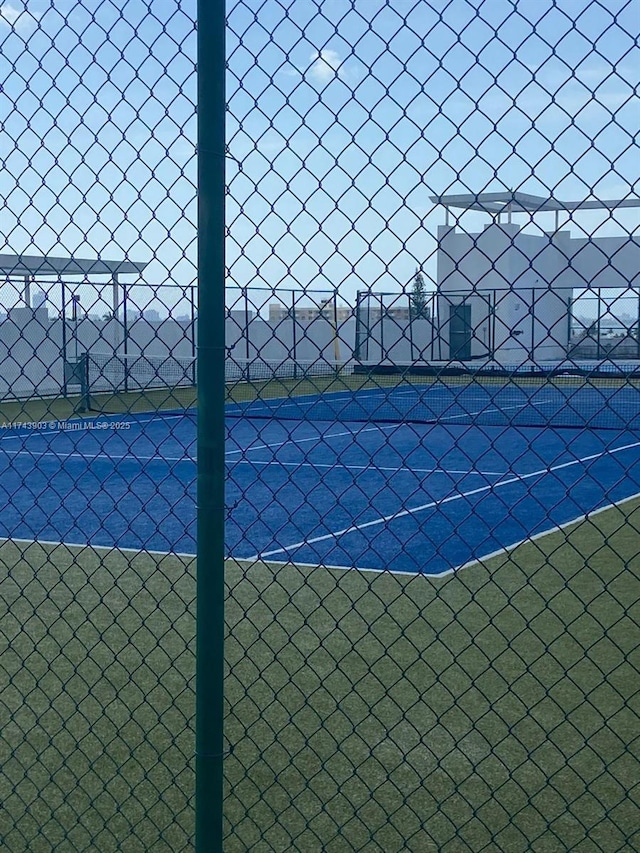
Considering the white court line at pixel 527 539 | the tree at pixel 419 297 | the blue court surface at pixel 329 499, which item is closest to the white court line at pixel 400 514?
the blue court surface at pixel 329 499

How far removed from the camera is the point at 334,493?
8672mm

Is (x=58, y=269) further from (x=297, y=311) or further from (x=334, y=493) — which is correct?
(x=334, y=493)

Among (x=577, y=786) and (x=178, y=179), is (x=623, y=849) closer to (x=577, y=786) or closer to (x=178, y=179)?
(x=577, y=786)

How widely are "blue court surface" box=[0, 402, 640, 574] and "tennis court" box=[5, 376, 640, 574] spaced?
31 mm

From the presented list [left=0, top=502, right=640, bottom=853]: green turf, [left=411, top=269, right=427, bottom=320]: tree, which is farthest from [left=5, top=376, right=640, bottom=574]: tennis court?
[left=0, top=502, right=640, bottom=853]: green turf

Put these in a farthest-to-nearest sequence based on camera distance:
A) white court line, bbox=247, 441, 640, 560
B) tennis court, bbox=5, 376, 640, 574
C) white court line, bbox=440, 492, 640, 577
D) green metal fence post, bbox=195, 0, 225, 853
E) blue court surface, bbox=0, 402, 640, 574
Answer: white court line, bbox=247, 441, 640, 560 < blue court surface, bbox=0, 402, 640, 574 < tennis court, bbox=5, 376, 640, 574 < white court line, bbox=440, 492, 640, 577 < green metal fence post, bbox=195, 0, 225, 853

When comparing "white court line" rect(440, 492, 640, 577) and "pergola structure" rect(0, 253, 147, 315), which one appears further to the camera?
"white court line" rect(440, 492, 640, 577)

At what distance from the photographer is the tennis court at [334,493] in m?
8.55

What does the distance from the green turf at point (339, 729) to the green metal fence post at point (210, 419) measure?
3.56 feet

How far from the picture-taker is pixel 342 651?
257 inches

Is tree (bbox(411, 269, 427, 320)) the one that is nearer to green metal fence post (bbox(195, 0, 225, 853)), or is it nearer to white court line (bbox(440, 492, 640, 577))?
green metal fence post (bbox(195, 0, 225, 853))

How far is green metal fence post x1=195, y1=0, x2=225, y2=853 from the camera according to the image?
302cm

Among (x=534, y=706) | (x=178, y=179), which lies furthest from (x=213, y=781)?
(x=534, y=706)

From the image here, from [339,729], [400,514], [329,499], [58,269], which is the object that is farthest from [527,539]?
[58,269]
